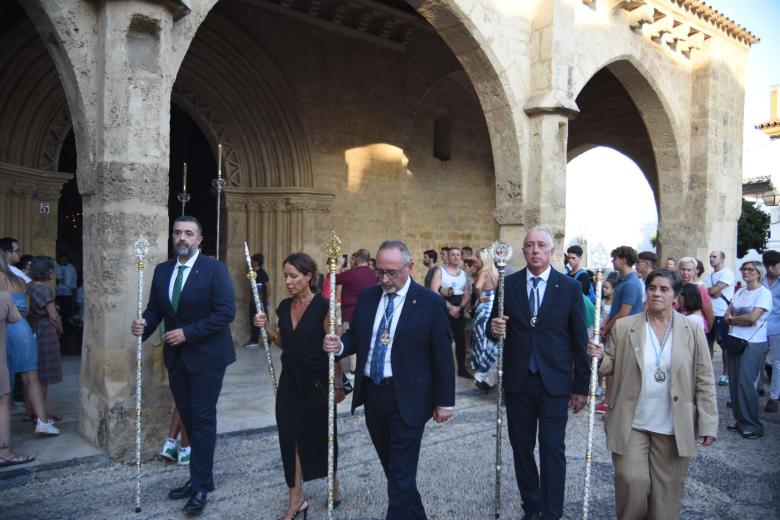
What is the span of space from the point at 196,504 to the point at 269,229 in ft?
23.1

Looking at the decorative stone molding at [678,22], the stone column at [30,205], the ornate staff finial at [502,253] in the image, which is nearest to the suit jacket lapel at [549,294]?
the ornate staff finial at [502,253]

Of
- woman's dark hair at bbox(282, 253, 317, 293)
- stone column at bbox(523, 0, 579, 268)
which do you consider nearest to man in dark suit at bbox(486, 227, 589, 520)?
woman's dark hair at bbox(282, 253, 317, 293)

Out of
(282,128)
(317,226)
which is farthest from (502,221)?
(282,128)

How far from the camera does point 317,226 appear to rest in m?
10.5

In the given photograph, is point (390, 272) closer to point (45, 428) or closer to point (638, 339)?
point (638, 339)

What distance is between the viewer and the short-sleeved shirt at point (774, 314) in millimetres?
6445

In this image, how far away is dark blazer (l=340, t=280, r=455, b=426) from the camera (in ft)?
10.7

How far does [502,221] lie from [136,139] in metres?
5.06

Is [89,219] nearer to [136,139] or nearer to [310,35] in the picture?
[136,139]

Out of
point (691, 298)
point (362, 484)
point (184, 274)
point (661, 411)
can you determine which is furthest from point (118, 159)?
point (691, 298)

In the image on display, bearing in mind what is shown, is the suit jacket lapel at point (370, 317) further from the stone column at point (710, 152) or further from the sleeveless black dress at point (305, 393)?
the stone column at point (710, 152)

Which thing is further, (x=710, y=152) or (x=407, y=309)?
(x=710, y=152)

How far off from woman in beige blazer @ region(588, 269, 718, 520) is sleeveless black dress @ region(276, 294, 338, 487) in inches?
64.6

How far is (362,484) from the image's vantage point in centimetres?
435
